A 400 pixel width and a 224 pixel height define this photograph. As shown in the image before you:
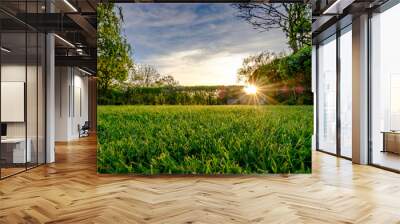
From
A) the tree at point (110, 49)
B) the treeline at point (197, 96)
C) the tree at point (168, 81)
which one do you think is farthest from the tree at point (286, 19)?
the tree at point (110, 49)

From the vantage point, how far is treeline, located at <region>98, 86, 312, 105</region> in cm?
622

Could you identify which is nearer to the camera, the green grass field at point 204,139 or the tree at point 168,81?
the green grass field at point 204,139

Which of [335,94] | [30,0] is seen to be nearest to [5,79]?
[30,0]

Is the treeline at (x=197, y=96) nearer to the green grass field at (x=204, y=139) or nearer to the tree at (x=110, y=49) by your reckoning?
the green grass field at (x=204, y=139)

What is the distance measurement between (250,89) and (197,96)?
0.87 meters

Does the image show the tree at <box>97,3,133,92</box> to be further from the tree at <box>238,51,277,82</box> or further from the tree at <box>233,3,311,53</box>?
the tree at <box>233,3,311,53</box>

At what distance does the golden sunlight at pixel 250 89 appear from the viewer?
6.27 metres

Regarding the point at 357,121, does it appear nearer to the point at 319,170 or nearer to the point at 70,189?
the point at 319,170

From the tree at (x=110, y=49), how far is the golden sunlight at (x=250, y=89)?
191cm

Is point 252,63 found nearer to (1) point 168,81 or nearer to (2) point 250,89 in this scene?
(2) point 250,89

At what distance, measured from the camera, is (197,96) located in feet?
20.6

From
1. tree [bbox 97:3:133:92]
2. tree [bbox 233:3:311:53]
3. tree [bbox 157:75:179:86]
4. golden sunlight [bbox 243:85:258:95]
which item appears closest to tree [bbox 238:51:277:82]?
golden sunlight [bbox 243:85:258:95]

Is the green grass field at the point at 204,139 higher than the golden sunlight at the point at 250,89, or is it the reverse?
the golden sunlight at the point at 250,89

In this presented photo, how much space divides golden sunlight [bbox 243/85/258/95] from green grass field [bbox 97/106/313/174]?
0.26 m
